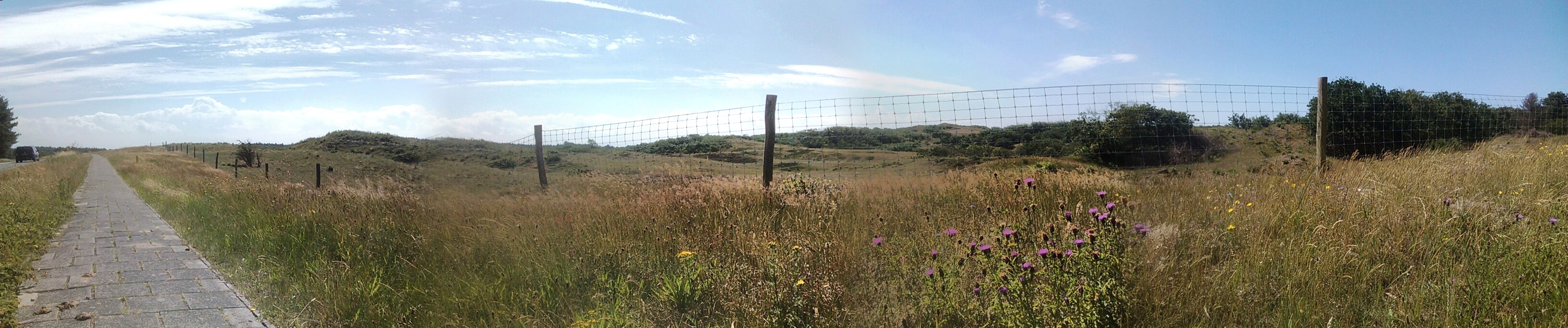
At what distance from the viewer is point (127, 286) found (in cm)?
495

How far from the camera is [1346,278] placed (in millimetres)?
3555

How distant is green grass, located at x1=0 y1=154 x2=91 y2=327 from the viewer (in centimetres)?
504

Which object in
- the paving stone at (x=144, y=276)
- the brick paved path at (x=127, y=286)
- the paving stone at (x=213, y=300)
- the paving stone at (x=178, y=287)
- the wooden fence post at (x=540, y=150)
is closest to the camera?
the brick paved path at (x=127, y=286)

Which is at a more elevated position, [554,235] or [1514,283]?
[554,235]

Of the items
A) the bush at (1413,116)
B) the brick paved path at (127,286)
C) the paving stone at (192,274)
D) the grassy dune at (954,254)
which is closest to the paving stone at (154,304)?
the brick paved path at (127,286)

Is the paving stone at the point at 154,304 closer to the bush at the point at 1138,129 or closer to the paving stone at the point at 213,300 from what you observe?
the paving stone at the point at 213,300

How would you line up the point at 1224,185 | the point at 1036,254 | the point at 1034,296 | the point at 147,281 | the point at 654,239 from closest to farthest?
the point at 1034,296 < the point at 1036,254 < the point at 654,239 < the point at 147,281 < the point at 1224,185

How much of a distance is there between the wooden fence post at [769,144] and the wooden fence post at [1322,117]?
6.05m

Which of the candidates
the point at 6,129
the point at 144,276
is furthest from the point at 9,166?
the point at 144,276

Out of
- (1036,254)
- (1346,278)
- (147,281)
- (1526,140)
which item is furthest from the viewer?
(1526,140)

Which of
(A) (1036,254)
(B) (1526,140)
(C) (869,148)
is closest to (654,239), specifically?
(A) (1036,254)

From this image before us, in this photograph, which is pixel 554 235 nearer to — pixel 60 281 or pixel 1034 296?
pixel 1034 296

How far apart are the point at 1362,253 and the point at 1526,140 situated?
981 centimetres

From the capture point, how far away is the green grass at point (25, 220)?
5.04 meters
